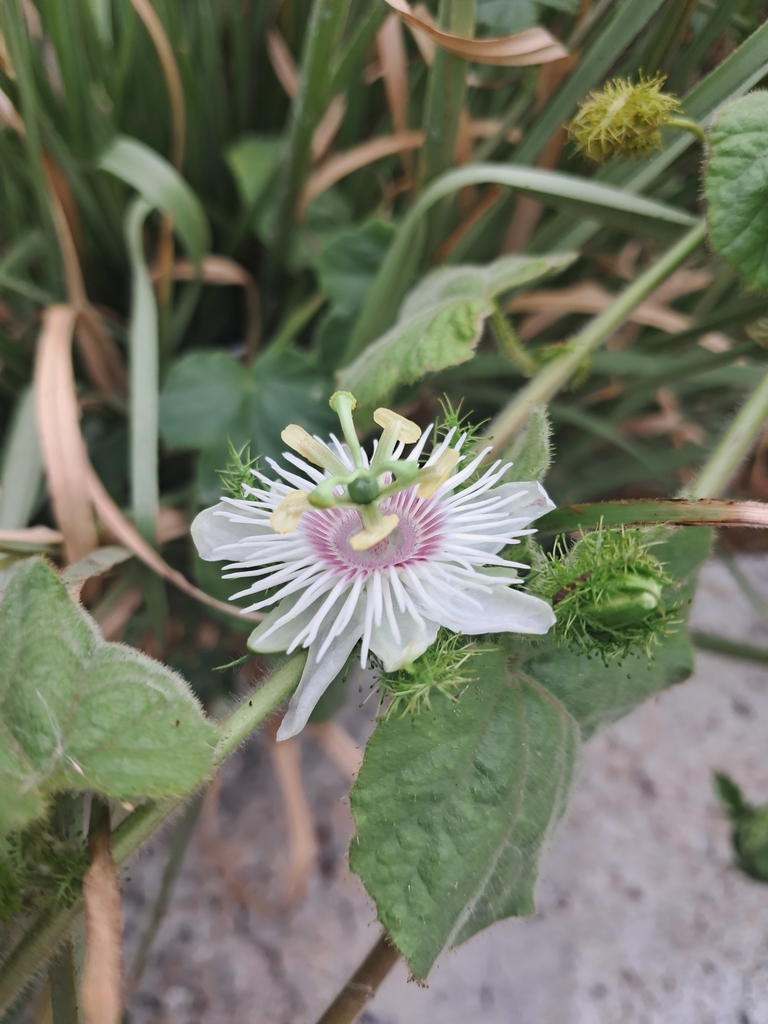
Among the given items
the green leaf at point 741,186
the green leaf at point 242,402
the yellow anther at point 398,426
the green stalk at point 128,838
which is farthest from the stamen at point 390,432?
the green leaf at point 242,402

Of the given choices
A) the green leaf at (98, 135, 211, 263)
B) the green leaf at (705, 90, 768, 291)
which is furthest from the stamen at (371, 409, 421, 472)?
the green leaf at (98, 135, 211, 263)

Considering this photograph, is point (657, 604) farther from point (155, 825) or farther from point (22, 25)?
point (22, 25)

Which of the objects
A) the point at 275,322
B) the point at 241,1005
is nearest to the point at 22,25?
the point at 275,322

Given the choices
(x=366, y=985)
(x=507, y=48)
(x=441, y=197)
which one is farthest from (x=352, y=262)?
(x=366, y=985)

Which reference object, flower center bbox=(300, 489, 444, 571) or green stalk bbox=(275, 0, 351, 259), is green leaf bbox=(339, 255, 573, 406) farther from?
green stalk bbox=(275, 0, 351, 259)

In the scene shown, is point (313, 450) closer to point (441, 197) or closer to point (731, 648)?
point (441, 197)

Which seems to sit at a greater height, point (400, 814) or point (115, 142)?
point (115, 142)
